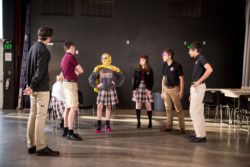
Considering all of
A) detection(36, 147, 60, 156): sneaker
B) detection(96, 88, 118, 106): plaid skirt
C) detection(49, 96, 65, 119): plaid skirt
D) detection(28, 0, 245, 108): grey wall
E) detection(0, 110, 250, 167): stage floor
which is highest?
detection(28, 0, 245, 108): grey wall

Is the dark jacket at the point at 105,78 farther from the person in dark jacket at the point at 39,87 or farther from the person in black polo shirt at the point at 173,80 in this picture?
the person in dark jacket at the point at 39,87

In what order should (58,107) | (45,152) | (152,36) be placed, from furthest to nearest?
(152,36)
(58,107)
(45,152)

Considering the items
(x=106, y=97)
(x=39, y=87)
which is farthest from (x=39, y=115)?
(x=106, y=97)

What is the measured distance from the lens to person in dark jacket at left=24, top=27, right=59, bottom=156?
4.25m

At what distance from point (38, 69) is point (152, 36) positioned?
6.39m

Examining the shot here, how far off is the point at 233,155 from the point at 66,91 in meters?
2.61

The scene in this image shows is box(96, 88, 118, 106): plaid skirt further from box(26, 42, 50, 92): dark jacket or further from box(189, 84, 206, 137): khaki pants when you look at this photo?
box(26, 42, 50, 92): dark jacket

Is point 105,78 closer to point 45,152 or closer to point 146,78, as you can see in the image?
point 146,78

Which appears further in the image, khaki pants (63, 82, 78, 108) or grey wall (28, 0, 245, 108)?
grey wall (28, 0, 245, 108)

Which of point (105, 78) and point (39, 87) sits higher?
point (105, 78)

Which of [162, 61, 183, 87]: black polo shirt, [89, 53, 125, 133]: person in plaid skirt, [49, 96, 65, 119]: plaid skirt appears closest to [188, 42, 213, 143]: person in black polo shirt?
[162, 61, 183, 87]: black polo shirt

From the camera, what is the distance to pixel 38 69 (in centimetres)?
424

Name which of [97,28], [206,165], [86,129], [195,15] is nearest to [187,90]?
[195,15]

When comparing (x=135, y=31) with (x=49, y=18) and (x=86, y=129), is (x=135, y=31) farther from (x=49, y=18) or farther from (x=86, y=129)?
(x=86, y=129)
